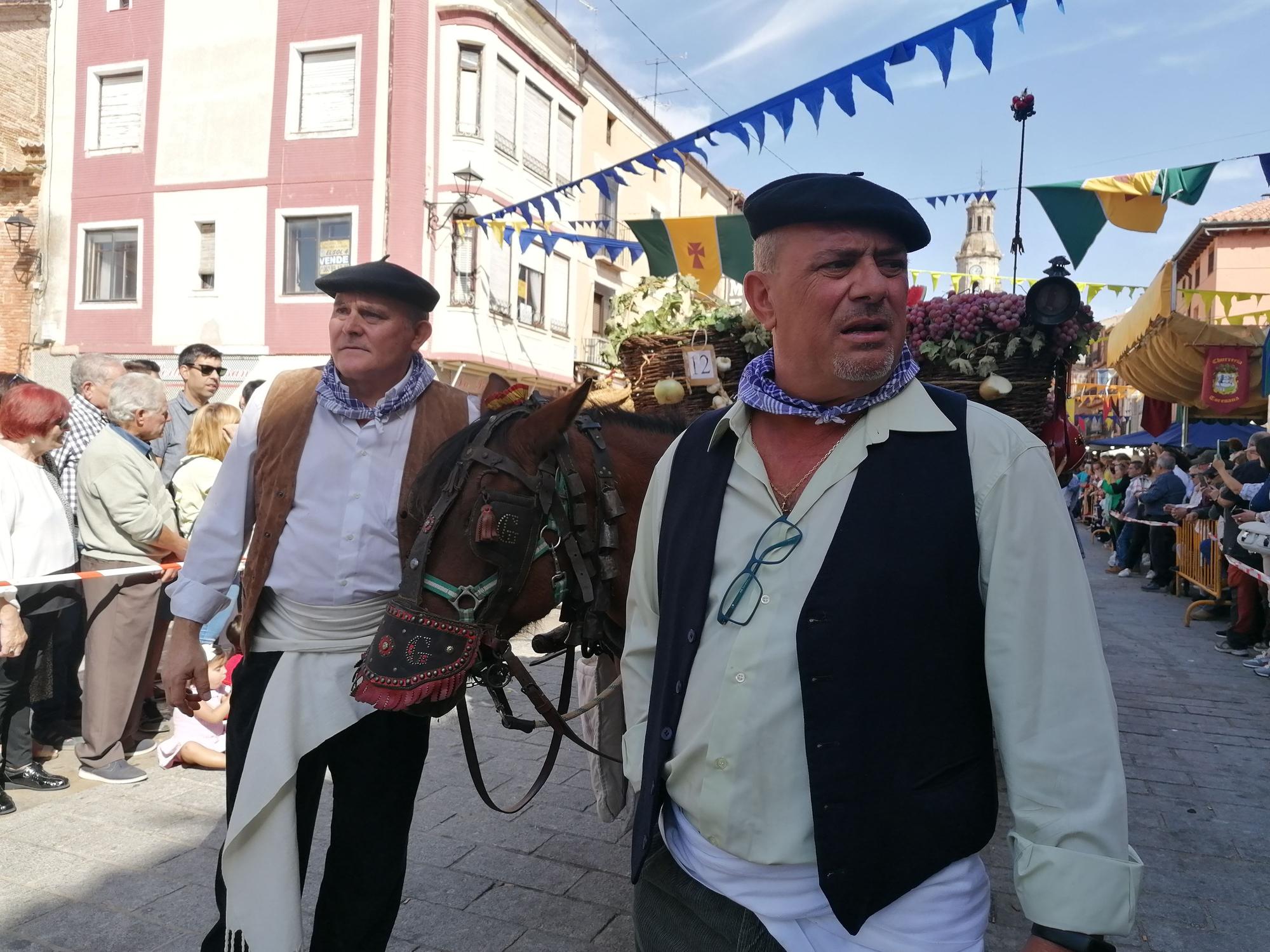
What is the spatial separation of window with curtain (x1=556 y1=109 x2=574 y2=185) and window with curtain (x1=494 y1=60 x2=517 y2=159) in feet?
6.65

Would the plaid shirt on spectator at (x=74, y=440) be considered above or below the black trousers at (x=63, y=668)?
above

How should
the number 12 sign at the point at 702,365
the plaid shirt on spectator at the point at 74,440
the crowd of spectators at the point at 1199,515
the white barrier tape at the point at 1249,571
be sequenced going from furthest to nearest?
the crowd of spectators at the point at 1199,515 < the white barrier tape at the point at 1249,571 < the plaid shirt on spectator at the point at 74,440 < the number 12 sign at the point at 702,365

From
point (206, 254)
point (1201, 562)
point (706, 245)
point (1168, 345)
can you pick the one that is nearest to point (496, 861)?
point (706, 245)

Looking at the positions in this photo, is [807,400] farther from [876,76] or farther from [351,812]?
[876,76]

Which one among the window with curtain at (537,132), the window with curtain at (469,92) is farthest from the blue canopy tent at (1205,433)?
the window with curtain at (469,92)

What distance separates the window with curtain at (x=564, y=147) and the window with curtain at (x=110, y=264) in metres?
9.98

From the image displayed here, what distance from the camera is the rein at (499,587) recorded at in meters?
2.17

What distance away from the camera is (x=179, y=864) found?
3721mm

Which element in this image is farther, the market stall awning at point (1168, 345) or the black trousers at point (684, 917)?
the market stall awning at point (1168, 345)

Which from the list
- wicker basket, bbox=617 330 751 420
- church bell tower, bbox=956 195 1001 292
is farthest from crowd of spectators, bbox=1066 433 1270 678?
church bell tower, bbox=956 195 1001 292

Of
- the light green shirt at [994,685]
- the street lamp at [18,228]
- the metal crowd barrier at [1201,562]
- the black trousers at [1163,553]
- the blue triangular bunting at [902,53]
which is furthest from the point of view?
the street lamp at [18,228]

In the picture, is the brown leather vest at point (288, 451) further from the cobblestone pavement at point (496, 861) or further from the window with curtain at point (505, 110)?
the window with curtain at point (505, 110)

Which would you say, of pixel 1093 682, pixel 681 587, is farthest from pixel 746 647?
pixel 1093 682

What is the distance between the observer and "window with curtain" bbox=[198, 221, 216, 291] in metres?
20.3
